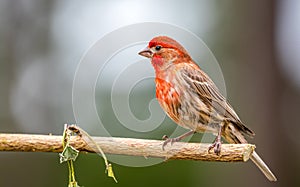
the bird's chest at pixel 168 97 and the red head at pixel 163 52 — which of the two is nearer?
the red head at pixel 163 52

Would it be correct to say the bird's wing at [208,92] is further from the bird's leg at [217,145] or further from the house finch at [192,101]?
the bird's leg at [217,145]

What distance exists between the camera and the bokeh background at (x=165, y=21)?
6379 mm

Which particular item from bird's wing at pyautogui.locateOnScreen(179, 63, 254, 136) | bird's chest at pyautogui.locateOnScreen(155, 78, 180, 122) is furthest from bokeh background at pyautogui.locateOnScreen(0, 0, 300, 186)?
bird's chest at pyautogui.locateOnScreen(155, 78, 180, 122)

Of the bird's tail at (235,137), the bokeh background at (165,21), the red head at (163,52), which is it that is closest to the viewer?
the red head at (163,52)

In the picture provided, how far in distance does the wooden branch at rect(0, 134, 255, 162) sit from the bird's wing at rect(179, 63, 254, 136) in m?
0.26

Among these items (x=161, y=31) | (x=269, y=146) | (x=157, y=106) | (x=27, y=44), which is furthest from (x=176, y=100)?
(x=27, y=44)

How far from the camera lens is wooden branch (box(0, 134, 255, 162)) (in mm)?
2150

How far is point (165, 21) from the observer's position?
5215 mm

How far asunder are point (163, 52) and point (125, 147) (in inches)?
14.4

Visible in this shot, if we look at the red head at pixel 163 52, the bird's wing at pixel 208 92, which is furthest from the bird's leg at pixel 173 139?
the red head at pixel 163 52

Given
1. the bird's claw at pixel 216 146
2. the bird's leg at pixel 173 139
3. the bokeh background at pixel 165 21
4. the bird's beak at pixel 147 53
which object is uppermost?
the bokeh background at pixel 165 21

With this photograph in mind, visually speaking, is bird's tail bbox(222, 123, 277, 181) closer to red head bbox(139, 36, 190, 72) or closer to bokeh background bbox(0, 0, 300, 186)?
red head bbox(139, 36, 190, 72)

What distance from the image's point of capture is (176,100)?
8.50ft

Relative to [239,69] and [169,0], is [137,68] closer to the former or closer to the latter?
[239,69]
